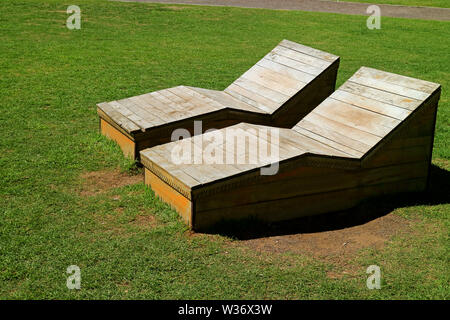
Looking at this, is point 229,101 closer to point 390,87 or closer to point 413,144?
point 390,87

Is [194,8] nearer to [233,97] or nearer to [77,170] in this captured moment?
[233,97]

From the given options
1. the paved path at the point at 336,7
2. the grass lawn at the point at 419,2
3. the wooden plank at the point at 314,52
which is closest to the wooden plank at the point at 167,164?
the wooden plank at the point at 314,52

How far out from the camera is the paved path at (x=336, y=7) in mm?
19953

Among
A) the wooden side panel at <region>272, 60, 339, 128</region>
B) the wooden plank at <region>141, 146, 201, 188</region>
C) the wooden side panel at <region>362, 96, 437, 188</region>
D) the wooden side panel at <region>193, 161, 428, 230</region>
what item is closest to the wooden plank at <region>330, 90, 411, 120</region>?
the wooden side panel at <region>362, 96, 437, 188</region>

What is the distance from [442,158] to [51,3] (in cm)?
1435

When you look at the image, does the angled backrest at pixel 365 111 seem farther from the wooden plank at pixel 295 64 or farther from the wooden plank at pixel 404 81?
the wooden plank at pixel 295 64

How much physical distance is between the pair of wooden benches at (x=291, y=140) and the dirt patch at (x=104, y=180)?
360 millimetres

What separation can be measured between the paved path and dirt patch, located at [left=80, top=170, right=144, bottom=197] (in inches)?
563

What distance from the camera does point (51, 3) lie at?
723 inches

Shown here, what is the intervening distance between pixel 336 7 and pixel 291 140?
52.1 ft

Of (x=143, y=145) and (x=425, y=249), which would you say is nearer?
(x=425, y=249)

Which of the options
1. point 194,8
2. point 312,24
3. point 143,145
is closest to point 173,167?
point 143,145

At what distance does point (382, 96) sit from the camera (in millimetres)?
6707
